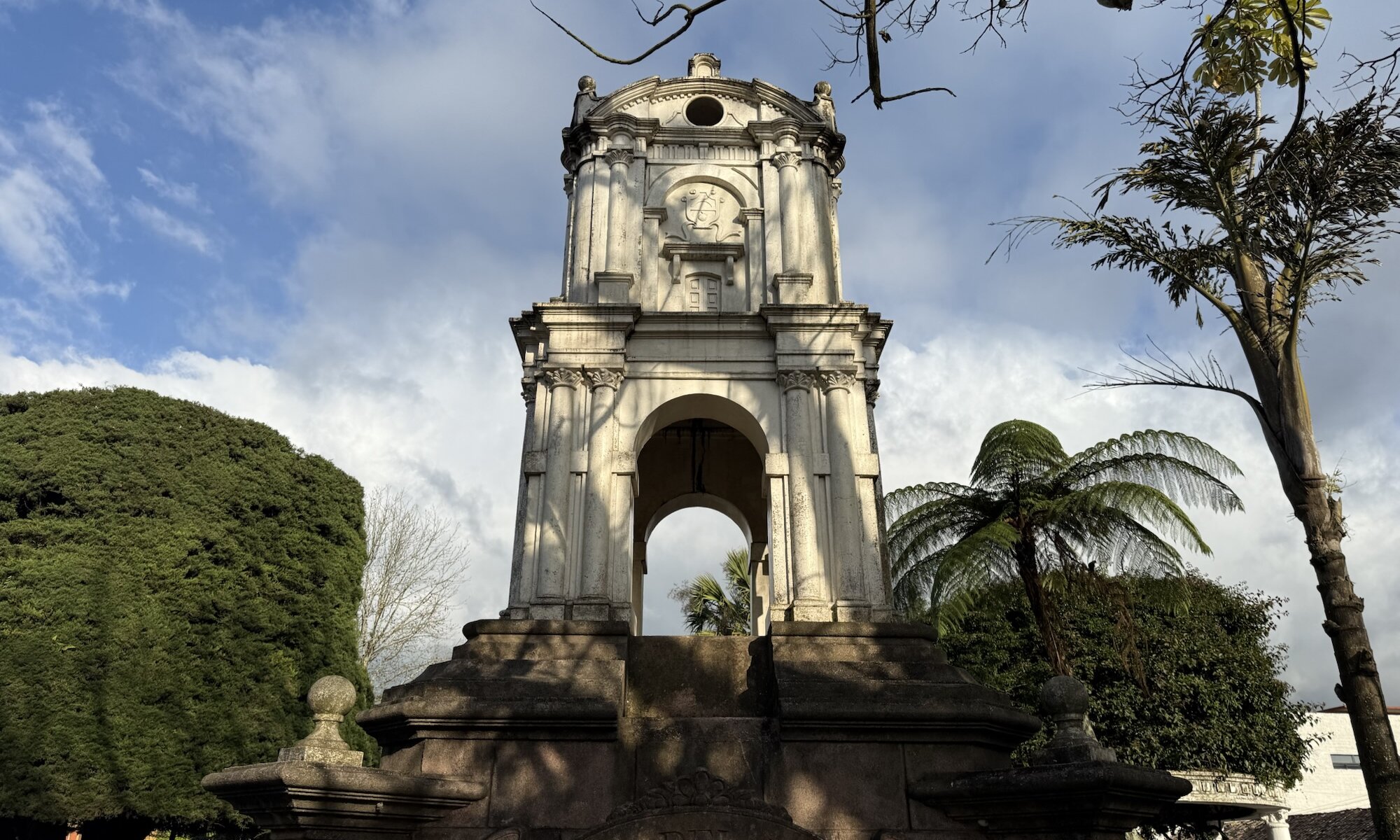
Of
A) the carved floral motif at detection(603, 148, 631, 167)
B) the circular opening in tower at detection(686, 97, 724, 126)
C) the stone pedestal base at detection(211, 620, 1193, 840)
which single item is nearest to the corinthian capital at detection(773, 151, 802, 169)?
the circular opening in tower at detection(686, 97, 724, 126)

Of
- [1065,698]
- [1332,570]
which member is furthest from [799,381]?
[1332,570]

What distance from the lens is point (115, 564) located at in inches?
717

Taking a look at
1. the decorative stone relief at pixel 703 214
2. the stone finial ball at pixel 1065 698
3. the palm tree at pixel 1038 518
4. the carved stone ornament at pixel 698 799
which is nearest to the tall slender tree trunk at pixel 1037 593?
the palm tree at pixel 1038 518

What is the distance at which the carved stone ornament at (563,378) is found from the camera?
36.9ft

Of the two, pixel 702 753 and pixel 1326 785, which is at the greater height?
pixel 702 753

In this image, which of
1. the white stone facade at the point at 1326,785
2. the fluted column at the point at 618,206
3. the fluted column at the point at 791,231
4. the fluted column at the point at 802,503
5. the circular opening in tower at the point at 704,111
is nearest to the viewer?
the fluted column at the point at 802,503

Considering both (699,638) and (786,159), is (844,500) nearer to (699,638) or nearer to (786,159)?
(699,638)

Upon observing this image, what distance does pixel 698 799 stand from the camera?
767cm

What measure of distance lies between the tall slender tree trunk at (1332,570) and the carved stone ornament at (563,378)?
6.98 m

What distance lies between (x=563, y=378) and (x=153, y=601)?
12.0m

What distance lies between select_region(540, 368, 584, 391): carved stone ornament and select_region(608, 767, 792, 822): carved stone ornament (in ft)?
16.5

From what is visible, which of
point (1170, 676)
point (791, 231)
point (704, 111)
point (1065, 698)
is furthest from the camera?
point (1170, 676)

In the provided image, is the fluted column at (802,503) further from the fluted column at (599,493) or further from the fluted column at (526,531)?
the fluted column at (526,531)

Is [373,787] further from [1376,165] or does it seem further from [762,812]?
[1376,165]
